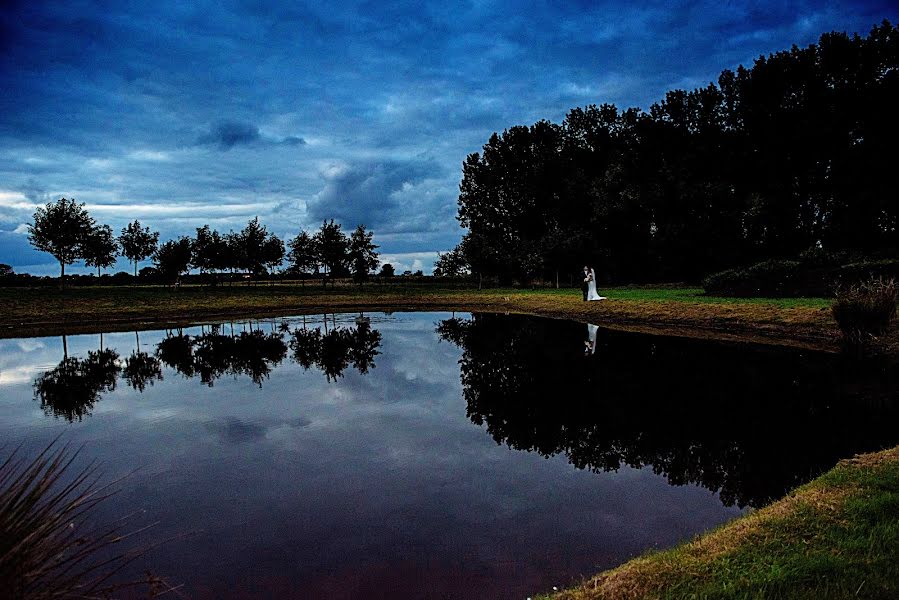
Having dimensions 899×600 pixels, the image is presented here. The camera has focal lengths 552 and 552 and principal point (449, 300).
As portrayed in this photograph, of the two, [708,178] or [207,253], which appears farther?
[207,253]

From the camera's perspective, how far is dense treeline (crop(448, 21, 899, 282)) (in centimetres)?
4316

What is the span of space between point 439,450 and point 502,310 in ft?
112

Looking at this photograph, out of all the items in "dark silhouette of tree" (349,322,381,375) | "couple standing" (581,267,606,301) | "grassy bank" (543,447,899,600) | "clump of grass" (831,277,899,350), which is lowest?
"grassy bank" (543,447,899,600)

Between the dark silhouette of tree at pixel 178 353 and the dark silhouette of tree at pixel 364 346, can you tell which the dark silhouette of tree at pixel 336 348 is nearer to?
the dark silhouette of tree at pixel 364 346

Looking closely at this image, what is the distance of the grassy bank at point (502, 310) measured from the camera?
77.4ft

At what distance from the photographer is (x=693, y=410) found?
12.0 m

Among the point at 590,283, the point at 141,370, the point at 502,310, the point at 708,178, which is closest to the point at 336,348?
the point at 141,370

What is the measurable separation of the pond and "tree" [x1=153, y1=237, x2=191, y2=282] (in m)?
59.0

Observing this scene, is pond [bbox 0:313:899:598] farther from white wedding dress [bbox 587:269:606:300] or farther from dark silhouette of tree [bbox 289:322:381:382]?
white wedding dress [bbox 587:269:606:300]

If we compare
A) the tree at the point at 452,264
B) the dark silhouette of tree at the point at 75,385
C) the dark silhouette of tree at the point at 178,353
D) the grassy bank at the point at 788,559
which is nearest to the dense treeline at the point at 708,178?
the tree at the point at 452,264

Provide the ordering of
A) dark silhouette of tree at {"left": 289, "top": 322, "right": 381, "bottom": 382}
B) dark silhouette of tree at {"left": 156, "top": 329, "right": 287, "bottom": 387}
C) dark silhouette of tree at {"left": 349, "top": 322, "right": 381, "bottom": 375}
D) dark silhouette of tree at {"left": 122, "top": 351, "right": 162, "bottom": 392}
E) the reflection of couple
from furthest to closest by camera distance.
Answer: the reflection of couple < dark silhouette of tree at {"left": 349, "top": 322, "right": 381, "bottom": 375} < dark silhouette of tree at {"left": 289, "top": 322, "right": 381, "bottom": 382} < dark silhouette of tree at {"left": 156, "top": 329, "right": 287, "bottom": 387} < dark silhouette of tree at {"left": 122, "top": 351, "right": 162, "bottom": 392}

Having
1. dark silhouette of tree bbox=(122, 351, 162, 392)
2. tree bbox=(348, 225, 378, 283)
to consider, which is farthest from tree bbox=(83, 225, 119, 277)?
dark silhouette of tree bbox=(122, 351, 162, 392)

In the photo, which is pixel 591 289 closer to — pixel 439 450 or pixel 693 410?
pixel 693 410

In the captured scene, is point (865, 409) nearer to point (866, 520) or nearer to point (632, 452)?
point (632, 452)
